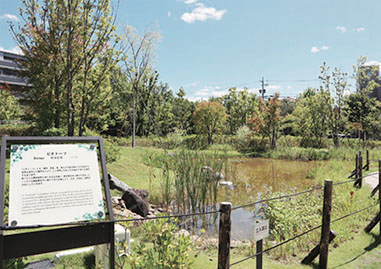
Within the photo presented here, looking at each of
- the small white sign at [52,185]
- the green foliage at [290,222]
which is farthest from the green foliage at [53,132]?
the small white sign at [52,185]

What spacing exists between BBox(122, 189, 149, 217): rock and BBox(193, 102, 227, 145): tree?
13.6m

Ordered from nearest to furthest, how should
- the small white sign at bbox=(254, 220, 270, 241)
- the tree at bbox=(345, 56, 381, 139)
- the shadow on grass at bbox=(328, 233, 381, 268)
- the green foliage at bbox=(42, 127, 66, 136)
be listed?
the small white sign at bbox=(254, 220, 270, 241) < the shadow on grass at bbox=(328, 233, 381, 268) < the green foliage at bbox=(42, 127, 66, 136) < the tree at bbox=(345, 56, 381, 139)

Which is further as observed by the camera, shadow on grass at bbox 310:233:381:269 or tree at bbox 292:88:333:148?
tree at bbox 292:88:333:148

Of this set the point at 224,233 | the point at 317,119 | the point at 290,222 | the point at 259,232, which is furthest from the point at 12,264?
the point at 317,119

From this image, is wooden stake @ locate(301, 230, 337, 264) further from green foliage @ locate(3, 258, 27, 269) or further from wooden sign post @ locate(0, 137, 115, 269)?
green foliage @ locate(3, 258, 27, 269)

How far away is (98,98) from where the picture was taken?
31.0 ft

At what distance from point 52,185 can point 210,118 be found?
1709cm

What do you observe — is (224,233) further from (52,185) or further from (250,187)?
(250,187)

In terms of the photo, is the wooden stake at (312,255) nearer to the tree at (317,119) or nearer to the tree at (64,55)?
the tree at (64,55)

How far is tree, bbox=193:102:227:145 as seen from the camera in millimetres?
18594

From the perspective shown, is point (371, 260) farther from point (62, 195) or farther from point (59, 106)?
point (59, 106)

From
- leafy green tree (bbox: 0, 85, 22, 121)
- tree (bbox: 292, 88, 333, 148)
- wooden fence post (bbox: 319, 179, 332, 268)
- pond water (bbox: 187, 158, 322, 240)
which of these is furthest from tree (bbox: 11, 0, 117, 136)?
leafy green tree (bbox: 0, 85, 22, 121)

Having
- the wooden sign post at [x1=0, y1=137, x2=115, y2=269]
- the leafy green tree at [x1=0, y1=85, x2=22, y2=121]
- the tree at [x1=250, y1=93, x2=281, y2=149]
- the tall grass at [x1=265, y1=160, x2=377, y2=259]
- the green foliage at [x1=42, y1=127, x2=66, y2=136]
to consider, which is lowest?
the tall grass at [x1=265, y1=160, x2=377, y2=259]

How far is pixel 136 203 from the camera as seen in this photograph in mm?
4727
